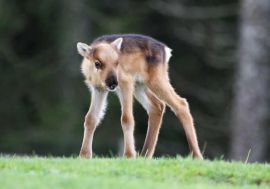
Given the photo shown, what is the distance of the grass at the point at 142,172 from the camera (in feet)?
45.5

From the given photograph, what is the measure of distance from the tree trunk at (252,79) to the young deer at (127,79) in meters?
12.3

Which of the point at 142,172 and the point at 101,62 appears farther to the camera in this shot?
the point at 101,62

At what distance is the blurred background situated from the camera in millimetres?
40406

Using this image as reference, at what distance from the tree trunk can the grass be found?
14.7 metres

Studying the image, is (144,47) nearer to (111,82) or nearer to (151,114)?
(111,82)

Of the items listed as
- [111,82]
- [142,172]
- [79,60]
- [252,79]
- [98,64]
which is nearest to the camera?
[142,172]

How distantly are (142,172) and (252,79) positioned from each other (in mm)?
16576

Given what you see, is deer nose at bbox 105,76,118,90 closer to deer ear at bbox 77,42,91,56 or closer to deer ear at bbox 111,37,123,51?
deer ear at bbox 111,37,123,51

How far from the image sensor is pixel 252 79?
1219 inches

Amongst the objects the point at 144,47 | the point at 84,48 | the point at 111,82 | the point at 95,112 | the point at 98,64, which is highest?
the point at 144,47

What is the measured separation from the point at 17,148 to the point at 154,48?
21133 millimetres

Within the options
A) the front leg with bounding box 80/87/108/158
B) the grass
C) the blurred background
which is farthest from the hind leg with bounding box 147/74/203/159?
the blurred background

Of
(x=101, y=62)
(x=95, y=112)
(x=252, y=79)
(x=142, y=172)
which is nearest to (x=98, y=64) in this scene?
(x=101, y=62)

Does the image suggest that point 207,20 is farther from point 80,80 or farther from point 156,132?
point 156,132
